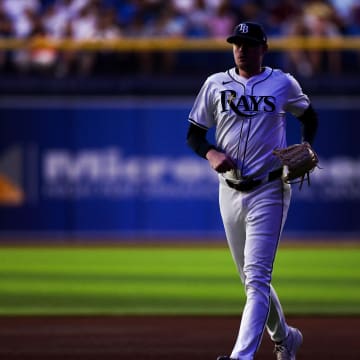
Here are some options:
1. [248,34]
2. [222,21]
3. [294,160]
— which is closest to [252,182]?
[294,160]

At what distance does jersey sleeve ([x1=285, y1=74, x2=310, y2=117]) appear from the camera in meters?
5.59

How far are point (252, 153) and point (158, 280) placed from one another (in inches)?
219

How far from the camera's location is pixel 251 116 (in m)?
5.45

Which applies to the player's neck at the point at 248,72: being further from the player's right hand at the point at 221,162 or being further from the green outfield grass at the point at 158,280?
the green outfield grass at the point at 158,280

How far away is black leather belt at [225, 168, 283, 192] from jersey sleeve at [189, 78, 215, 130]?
376mm

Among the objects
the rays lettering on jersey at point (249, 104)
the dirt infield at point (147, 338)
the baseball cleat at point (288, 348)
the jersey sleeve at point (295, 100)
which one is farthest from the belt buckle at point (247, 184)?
the dirt infield at point (147, 338)

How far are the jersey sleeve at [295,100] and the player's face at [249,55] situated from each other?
23 centimetres

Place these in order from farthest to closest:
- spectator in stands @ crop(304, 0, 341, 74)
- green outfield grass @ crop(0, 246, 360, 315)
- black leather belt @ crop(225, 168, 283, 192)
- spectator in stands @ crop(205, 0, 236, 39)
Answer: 1. spectator in stands @ crop(304, 0, 341, 74)
2. spectator in stands @ crop(205, 0, 236, 39)
3. green outfield grass @ crop(0, 246, 360, 315)
4. black leather belt @ crop(225, 168, 283, 192)

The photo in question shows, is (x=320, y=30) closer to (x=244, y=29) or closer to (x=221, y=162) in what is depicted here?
(x=244, y=29)

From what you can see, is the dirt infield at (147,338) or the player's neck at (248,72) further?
the dirt infield at (147,338)

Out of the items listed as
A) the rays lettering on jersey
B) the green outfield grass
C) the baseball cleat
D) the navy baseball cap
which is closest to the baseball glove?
the rays lettering on jersey

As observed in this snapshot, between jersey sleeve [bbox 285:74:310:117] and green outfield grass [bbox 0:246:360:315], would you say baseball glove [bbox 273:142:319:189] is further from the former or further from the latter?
green outfield grass [bbox 0:246:360:315]

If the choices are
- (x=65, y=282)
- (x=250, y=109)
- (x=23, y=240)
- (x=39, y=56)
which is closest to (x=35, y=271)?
(x=65, y=282)

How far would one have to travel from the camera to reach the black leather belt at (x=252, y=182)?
5445 mm
